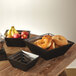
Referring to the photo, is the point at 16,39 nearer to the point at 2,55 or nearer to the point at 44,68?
the point at 2,55

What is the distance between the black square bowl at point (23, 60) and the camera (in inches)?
45.9

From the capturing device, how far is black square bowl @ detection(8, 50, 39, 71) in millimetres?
1165

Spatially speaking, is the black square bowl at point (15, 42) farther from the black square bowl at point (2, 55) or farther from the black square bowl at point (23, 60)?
the black square bowl at point (23, 60)

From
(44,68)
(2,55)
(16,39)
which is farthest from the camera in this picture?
(16,39)

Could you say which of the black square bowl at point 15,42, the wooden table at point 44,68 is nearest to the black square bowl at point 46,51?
the wooden table at point 44,68

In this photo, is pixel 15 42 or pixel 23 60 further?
pixel 15 42

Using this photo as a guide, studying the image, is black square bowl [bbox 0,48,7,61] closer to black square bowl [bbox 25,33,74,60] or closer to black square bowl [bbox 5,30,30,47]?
black square bowl [bbox 5,30,30,47]

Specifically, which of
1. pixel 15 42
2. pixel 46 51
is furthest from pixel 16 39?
pixel 46 51

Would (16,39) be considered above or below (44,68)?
above

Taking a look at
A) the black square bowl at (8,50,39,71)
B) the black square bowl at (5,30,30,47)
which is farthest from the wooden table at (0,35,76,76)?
the black square bowl at (5,30,30,47)

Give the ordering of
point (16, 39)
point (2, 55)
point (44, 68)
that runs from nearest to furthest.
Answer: point (44, 68) → point (2, 55) → point (16, 39)

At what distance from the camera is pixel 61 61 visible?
51.4 inches

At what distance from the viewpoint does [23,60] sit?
1280 mm

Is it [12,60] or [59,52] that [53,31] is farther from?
[12,60]
